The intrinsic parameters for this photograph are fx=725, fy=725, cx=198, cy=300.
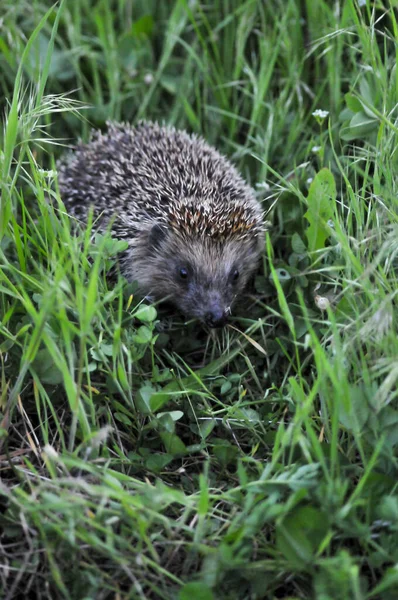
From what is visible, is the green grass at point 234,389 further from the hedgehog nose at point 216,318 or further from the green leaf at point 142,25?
the green leaf at point 142,25

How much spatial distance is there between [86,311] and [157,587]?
0.93 meters

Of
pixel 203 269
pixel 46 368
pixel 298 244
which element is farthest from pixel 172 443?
pixel 298 244

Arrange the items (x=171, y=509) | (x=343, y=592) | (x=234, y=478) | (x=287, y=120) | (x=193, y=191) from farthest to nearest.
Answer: (x=287, y=120) → (x=193, y=191) → (x=234, y=478) → (x=171, y=509) → (x=343, y=592)

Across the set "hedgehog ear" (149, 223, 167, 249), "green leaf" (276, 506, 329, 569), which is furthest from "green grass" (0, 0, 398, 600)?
"hedgehog ear" (149, 223, 167, 249)

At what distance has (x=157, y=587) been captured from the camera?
7.69 ft

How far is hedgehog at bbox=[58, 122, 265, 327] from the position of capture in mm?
3629

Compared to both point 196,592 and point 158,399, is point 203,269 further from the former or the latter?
point 196,592

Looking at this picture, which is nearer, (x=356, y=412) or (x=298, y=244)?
(x=356, y=412)

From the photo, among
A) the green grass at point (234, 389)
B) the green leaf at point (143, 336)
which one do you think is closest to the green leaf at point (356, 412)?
the green grass at point (234, 389)

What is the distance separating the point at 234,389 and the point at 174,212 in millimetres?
988

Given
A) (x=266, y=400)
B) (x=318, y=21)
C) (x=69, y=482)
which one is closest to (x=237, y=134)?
(x=318, y=21)

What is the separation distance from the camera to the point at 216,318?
3.46 meters

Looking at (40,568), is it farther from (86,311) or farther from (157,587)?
(86,311)

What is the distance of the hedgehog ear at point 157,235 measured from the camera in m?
3.71
